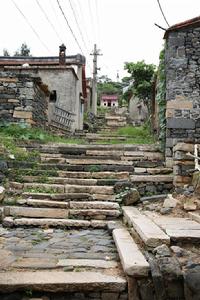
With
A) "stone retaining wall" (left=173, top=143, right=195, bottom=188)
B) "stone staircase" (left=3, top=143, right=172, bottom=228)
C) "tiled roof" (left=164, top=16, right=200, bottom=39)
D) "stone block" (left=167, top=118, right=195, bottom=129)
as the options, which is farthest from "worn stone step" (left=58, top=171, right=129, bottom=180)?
"tiled roof" (left=164, top=16, right=200, bottom=39)

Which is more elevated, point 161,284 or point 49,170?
point 49,170

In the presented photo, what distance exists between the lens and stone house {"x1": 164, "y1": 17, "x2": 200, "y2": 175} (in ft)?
29.9

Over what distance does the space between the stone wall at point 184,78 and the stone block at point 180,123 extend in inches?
1.0

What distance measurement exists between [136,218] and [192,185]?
2152 millimetres

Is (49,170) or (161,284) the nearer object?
(161,284)

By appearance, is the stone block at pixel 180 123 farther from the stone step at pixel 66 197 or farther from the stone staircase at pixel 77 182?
the stone step at pixel 66 197

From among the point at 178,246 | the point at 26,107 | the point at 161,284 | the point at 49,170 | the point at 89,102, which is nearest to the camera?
the point at 161,284

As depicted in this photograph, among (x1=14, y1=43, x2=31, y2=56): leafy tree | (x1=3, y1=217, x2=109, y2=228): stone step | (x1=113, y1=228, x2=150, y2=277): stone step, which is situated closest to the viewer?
(x1=113, y1=228, x2=150, y2=277): stone step

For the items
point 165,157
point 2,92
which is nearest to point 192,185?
point 165,157

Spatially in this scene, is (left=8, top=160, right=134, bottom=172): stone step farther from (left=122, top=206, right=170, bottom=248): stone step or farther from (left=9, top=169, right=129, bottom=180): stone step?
(left=122, top=206, right=170, bottom=248): stone step

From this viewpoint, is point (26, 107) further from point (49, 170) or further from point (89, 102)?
point (89, 102)

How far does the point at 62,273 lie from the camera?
3.32 metres

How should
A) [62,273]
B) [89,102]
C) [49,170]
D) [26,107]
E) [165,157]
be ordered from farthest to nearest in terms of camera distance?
1. [89,102]
2. [26,107]
3. [165,157]
4. [49,170]
5. [62,273]

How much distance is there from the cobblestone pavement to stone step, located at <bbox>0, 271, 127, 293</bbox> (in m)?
0.25
